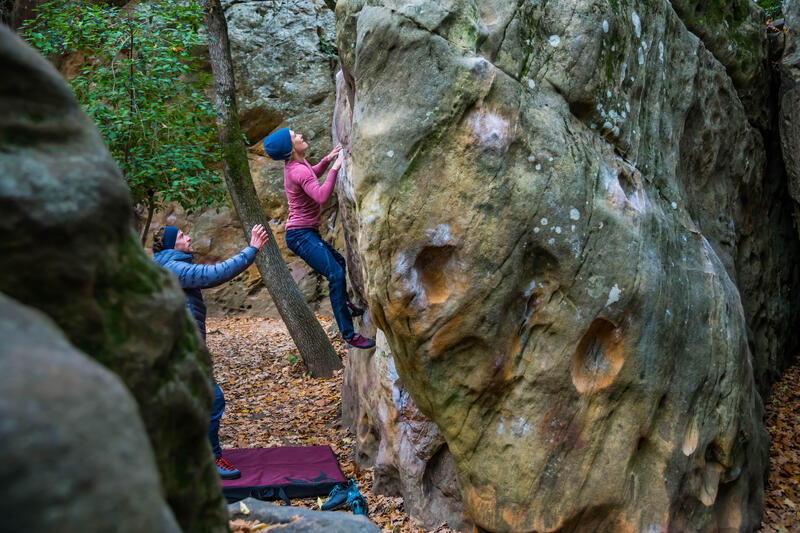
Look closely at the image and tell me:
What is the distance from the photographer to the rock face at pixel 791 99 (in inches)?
307

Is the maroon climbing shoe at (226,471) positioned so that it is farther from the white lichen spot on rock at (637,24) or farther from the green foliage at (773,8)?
the green foliage at (773,8)

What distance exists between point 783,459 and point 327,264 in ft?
16.4

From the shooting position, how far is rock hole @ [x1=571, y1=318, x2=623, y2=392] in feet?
16.0

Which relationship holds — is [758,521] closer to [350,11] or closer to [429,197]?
[429,197]

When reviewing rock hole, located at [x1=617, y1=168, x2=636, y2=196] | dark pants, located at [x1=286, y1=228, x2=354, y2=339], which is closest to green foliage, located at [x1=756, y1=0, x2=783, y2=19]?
rock hole, located at [x1=617, y1=168, x2=636, y2=196]

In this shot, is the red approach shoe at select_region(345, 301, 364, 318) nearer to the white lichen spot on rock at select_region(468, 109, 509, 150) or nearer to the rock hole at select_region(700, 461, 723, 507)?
the white lichen spot on rock at select_region(468, 109, 509, 150)

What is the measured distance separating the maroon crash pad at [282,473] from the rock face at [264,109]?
665 centimetres

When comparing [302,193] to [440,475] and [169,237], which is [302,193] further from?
[440,475]

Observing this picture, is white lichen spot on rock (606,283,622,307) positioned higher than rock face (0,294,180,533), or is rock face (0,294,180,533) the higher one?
rock face (0,294,180,533)

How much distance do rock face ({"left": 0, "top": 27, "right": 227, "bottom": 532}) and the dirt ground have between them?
4063 mm

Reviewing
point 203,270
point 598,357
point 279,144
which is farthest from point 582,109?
point 203,270

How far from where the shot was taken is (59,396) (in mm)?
1285

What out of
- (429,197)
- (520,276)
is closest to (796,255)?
(520,276)

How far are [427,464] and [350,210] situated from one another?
2630 millimetres
